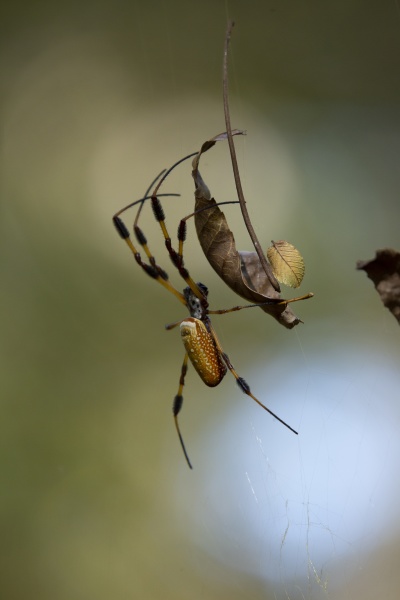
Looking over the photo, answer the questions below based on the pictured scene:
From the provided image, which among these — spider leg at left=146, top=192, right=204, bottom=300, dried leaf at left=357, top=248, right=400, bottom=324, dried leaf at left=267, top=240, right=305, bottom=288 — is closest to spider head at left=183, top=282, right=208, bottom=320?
spider leg at left=146, top=192, right=204, bottom=300

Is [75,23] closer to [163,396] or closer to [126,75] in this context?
[126,75]

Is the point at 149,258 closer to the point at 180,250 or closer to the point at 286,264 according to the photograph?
the point at 180,250

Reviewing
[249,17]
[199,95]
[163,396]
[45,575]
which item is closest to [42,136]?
[199,95]

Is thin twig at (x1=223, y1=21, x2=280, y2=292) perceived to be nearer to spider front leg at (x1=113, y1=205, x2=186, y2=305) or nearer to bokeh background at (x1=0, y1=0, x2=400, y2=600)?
spider front leg at (x1=113, y1=205, x2=186, y2=305)

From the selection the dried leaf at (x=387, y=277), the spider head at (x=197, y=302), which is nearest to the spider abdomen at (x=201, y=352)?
the spider head at (x=197, y=302)

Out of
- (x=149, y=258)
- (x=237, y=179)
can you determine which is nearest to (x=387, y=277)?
(x=237, y=179)

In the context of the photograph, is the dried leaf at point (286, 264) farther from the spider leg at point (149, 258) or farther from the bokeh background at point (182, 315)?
the bokeh background at point (182, 315)
